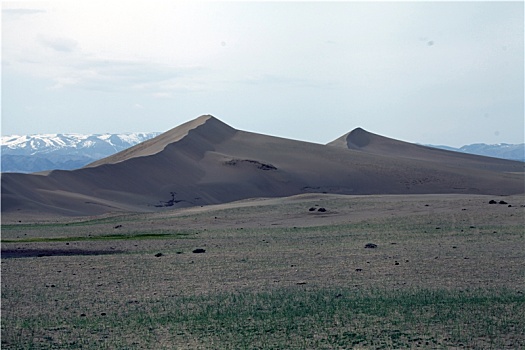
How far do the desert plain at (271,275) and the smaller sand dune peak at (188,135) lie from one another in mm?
31120

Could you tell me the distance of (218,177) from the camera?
228ft

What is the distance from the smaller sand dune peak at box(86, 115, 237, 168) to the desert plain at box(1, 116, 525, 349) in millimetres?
31120

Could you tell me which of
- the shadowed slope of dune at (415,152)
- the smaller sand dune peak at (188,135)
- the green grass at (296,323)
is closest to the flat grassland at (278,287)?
the green grass at (296,323)

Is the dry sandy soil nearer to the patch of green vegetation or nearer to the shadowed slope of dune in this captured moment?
the patch of green vegetation

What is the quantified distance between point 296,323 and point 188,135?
71.1 metres

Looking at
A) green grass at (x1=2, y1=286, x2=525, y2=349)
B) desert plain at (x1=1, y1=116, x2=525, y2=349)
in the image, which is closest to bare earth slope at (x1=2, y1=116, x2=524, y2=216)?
desert plain at (x1=1, y1=116, x2=525, y2=349)

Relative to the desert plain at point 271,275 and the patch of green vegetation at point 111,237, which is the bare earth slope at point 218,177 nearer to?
the desert plain at point 271,275

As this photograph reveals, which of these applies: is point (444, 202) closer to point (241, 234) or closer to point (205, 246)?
point (241, 234)

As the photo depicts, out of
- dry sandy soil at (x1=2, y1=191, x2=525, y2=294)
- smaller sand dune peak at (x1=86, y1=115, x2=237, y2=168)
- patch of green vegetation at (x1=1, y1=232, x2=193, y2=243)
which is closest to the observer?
dry sandy soil at (x1=2, y1=191, x2=525, y2=294)

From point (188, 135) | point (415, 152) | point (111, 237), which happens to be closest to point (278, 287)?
point (111, 237)

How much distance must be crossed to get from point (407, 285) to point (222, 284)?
410 centimetres

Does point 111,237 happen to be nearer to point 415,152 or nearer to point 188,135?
point 188,135

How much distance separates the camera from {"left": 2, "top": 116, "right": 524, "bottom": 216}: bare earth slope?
56.0 metres

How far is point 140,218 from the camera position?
1618 inches
